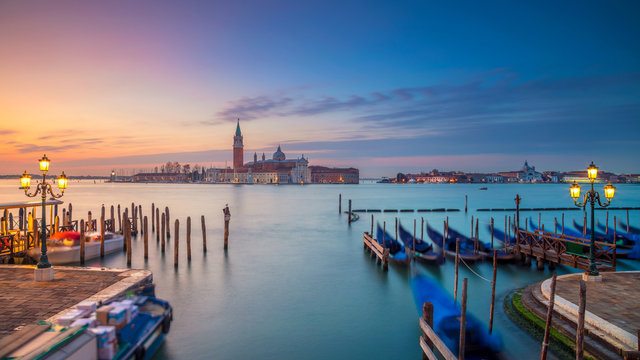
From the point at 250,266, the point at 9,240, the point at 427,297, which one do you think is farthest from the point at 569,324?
the point at 9,240

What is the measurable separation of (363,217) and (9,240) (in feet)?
60.1

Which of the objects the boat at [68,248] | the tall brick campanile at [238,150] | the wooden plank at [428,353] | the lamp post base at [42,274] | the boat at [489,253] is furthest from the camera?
the tall brick campanile at [238,150]

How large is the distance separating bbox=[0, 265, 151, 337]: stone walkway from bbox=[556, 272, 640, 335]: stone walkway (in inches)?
241

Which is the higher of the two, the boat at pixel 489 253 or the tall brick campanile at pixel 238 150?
the tall brick campanile at pixel 238 150

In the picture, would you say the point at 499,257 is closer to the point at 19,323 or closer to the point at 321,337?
the point at 321,337

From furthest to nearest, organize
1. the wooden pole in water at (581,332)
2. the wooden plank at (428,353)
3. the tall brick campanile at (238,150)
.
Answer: the tall brick campanile at (238,150), the wooden plank at (428,353), the wooden pole in water at (581,332)

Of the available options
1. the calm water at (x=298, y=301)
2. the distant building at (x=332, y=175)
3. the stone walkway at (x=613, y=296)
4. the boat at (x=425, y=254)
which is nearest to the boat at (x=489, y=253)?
the calm water at (x=298, y=301)

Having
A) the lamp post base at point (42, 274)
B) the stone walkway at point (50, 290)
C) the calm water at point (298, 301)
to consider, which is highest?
the lamp post base at point (42, 274)

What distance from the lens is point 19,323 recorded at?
4.41 metres

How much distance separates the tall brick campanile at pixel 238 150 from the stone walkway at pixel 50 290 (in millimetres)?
103959

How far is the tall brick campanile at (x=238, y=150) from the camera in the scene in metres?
109

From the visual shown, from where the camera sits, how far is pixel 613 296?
219 inches

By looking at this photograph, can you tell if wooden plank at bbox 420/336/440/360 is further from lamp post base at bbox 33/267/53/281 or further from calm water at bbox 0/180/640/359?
lamp post base at bbox 33/267/53/281

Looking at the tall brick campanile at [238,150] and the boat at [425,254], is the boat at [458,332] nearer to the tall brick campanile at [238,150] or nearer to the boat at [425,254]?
the boat at [425,254]
